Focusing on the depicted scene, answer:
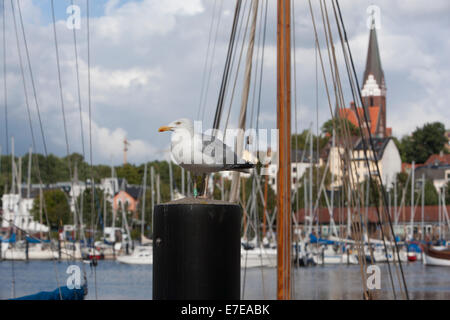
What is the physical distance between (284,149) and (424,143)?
143090 millimetres

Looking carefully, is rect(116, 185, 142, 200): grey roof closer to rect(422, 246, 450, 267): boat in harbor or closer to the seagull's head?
rect(422, 246, 450, 267): boat in harbor

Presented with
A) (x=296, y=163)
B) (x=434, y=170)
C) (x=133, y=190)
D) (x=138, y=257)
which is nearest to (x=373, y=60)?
(x=434, y=170)

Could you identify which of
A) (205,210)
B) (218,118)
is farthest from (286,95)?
(205,210)

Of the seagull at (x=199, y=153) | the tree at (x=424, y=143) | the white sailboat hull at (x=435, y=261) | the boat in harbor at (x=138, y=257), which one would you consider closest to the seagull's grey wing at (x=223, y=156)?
the seagull at (x=199, y=153)

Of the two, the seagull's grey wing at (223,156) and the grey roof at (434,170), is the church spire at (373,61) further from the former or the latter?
the seagull's grey wing at (223,156)

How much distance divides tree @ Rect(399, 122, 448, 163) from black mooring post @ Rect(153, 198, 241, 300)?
145268 millimetres

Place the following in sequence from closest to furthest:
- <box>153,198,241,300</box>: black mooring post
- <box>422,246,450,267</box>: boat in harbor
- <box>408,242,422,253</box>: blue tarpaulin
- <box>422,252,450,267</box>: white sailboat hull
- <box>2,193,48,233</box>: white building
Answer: <box>153,198,241,300</box>: black mooring post, <box>2,193,48,233</box>: white building, <box>422,246,450,267</box>: boat in harbor, <box>422,252,450,267</box>: white sailboat hull, <box>408,242,422,253</box>: blue tarpaulin

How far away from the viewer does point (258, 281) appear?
49.7 metres

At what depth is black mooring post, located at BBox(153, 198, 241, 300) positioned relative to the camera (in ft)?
9.73

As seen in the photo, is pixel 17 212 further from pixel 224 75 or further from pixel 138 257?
pixel 224 75

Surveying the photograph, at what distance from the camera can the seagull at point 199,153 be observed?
3.89 m

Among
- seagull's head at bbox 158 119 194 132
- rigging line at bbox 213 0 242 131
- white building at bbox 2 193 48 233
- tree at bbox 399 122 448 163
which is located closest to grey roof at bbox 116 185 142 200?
white building at bbox 2 193 48 233

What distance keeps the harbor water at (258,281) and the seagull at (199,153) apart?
29781 mm
